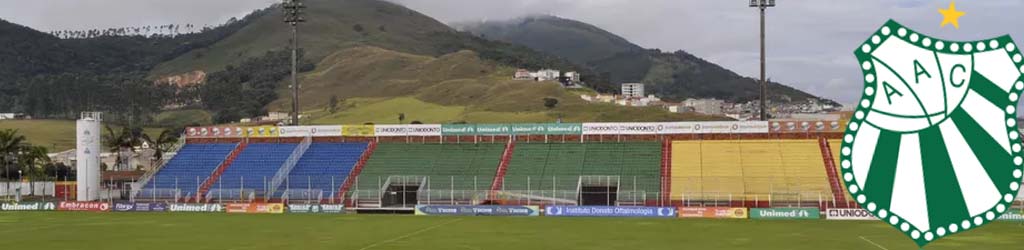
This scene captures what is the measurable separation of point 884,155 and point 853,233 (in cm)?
3850

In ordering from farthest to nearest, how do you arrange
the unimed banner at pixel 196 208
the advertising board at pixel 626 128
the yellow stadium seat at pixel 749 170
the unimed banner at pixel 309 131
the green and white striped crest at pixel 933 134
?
1. the unimed banner at pixel 309 131
2. the advertising board at pixel 626 128
3. the unimed banner at pixel 196 208
4. the yellow stadium seat at pixel 749 170
5. the green and white striped crest at pixel 933 134

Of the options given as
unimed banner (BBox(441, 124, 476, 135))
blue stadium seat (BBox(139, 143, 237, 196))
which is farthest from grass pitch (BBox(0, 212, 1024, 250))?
unimed banner (BBox(441, 124, 476, 135))

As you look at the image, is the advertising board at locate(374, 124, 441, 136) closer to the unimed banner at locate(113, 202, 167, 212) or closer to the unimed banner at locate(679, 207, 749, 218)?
the unimed banner at locate(113, 202, 167, 212)

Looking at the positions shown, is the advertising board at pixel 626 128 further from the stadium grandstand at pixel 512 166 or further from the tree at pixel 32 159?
the tree at pixel 32 159

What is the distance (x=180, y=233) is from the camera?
50031mm

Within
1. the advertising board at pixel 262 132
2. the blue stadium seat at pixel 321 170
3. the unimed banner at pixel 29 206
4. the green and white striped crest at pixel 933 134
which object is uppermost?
the advertising board at pixel 262 132

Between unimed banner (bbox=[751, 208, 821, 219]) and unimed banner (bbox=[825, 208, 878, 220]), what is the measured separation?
84 cm

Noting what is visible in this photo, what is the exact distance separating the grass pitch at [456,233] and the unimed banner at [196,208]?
23.0ft

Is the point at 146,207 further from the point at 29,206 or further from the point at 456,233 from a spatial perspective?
the point at 456,233

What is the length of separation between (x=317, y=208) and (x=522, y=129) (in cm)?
2026

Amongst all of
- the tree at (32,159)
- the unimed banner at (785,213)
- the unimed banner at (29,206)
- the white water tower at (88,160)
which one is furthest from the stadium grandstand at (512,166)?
the tree at (32,159)

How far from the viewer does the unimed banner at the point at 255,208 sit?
69938mm

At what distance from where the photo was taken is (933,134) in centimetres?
1243

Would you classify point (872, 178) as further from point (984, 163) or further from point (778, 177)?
point (778, 177)
